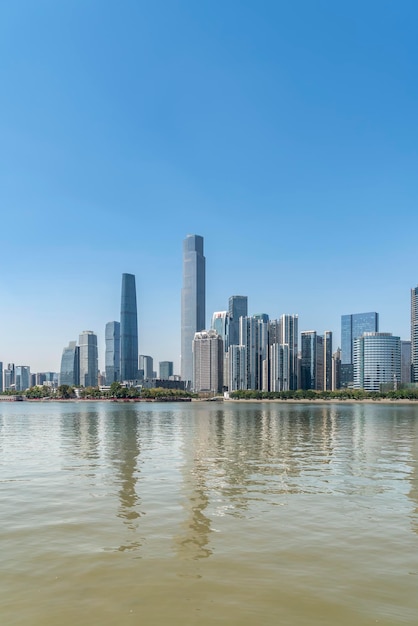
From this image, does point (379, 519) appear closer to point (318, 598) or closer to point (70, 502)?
point (318, 598)

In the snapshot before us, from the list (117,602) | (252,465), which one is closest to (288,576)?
(117,602)

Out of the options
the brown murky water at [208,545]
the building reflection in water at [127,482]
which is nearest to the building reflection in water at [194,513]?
the brown murky water at [208,545]

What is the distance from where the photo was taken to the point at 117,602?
43.3ft

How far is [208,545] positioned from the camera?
17.9 metres

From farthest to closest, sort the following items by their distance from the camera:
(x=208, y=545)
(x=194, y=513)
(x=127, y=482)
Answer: (x=127, y=482), (x=194, y=513), (x=208, y=545)

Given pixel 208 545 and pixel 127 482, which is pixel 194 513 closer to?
pixel 208 545

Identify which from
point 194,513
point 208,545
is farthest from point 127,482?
point 208,545

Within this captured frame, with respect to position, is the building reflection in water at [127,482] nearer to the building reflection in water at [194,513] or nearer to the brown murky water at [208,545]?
the brown murky water at [208,545]

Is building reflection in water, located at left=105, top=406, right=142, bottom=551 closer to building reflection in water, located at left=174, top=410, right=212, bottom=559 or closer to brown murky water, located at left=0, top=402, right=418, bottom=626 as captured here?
brown murky water, located at left=0, top=402, right=418, bottom=626

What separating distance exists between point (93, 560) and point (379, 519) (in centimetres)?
1158

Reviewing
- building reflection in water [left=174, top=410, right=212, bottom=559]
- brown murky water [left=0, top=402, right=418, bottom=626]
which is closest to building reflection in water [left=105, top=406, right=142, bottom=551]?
brown murky water [left=0, top=402, right=418, bottom=626]

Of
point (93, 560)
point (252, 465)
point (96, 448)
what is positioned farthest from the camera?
point (96, 448)

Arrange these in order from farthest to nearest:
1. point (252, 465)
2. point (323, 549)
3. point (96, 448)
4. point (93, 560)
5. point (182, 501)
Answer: point (96, 448), point (252, 465), point (182, 501), point (323, 549), point (93, 560)

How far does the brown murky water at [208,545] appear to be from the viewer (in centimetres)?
1285
